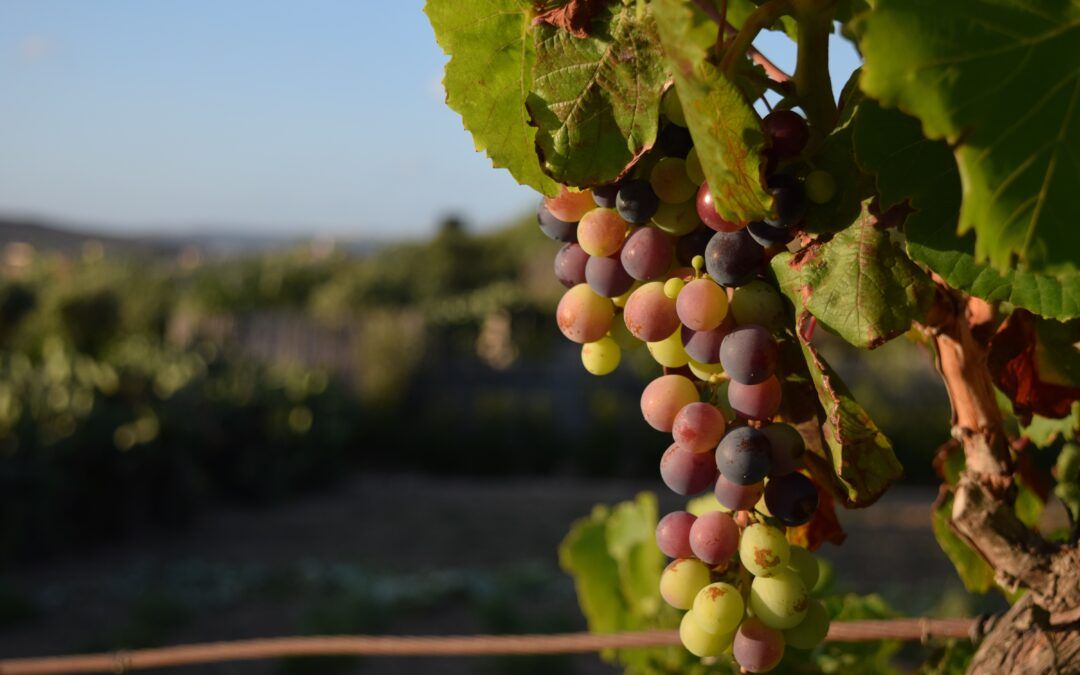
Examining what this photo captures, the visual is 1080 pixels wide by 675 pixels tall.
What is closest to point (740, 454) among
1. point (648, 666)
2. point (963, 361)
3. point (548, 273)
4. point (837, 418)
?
point (837, 418)

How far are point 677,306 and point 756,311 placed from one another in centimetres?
5

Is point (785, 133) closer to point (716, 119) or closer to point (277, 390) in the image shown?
point (716, 119)

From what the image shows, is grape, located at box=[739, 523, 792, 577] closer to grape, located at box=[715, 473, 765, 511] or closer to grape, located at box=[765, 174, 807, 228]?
grape, located at box=[715, 473, 765, 511]

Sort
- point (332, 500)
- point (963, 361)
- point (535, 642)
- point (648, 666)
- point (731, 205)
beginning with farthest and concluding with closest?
point (332, 500), point (535, 642), point (648, 666), point (963, 361), point (731, 205)

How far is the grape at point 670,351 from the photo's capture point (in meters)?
0.71

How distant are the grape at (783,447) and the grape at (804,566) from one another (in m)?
0.07

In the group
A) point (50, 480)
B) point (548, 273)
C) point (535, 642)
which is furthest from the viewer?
point (548, 273)

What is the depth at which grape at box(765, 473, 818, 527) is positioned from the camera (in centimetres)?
64

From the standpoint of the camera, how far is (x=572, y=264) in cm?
73

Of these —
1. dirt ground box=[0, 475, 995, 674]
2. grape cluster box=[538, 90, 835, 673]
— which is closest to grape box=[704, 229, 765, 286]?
grape cluster box=[538, 90, 835, 673]

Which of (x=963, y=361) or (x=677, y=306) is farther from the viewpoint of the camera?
(x=963, y=361)

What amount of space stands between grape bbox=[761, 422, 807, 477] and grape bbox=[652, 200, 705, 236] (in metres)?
0.13

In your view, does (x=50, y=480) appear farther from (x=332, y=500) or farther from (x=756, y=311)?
(x=756, y=311)

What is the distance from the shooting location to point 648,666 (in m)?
1.29
